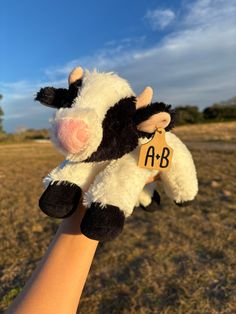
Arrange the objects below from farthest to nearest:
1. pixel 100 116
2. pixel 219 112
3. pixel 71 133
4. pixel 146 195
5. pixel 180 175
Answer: pixel 219 112 → pixel 146 195 → pixel 180 175 → pixel 100 116 → pixel 71 133

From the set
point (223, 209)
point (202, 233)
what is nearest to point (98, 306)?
point (202, 233)

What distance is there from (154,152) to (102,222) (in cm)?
24

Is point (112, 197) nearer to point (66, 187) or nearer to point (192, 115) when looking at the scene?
point (66, 187)

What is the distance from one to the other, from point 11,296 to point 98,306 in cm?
63

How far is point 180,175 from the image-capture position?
4.06ft

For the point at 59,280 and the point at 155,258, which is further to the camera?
the point at 155,258

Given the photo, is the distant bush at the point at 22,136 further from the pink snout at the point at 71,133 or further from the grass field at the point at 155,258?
the pink snout at the point at 71,133

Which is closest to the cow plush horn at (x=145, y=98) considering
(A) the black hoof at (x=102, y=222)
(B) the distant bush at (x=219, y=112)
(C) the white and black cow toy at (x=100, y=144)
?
(C) the white and black cow toy at (x=100, y=144)

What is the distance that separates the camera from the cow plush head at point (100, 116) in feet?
3.11

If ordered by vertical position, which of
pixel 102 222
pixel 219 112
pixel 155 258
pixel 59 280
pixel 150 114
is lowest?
pixel 219 112

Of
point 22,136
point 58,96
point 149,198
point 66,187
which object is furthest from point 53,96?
point 22,136

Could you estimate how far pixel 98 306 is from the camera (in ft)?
8.06

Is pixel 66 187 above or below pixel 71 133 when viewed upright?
below

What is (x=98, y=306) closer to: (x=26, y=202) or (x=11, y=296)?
(x=11, y=296)
